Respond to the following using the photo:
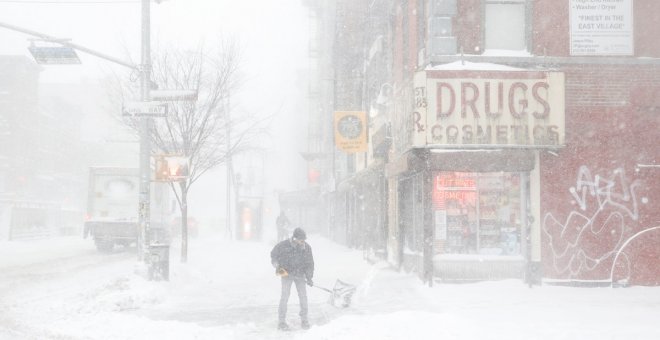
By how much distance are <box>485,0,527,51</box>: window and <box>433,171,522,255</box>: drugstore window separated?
2679 millimetres

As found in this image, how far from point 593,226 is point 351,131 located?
8246 millimetres

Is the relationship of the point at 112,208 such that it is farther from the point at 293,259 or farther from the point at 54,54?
the point at 293,259

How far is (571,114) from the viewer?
14180mm

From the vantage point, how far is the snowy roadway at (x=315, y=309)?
954cm

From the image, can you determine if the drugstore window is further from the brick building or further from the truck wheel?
the truck wheel

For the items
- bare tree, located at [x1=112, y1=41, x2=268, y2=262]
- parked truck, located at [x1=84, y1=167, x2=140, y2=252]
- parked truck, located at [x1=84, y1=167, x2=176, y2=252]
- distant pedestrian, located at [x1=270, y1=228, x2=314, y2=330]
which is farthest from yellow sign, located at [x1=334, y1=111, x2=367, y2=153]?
distant pedestrian, located at [x1=270, y1=228, x2=314, y2=330]

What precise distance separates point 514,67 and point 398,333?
6.92m

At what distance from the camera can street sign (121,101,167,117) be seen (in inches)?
588

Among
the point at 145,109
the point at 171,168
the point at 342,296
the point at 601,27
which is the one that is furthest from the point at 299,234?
the point at 601,27

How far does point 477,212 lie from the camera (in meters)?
14.5

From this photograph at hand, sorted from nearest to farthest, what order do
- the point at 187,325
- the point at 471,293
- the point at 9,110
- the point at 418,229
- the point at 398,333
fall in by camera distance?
the point at 398,333 < the point at 187,325 < the point at 471,293 < the point at 418,229 < the point at 9,110

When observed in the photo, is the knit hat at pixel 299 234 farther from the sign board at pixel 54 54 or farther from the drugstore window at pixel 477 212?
the sign board at pixel 54 54

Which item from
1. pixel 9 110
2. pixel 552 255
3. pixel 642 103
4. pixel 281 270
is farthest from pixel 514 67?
pixel 9 110

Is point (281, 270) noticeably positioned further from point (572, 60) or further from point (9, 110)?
point (9, 110)
